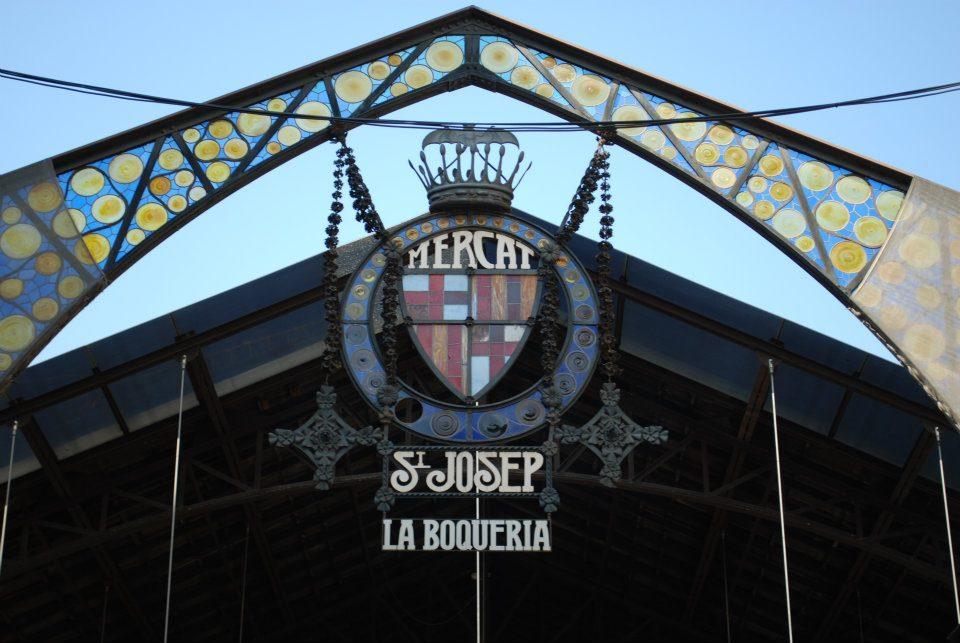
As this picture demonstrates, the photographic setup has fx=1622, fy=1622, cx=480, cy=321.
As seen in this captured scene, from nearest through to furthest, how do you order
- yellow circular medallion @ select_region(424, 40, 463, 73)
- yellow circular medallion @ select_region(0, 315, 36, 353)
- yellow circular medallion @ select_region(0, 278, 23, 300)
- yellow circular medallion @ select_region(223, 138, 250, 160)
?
1. yellow circular medallion @ select_region(0, 315, 36, 353)
2. yellow circular medallion @ select_region(0, 278, 23, 300)
3. yellow circular medallion @ select_region(223, 138, 250, 160)
4. yellow circular medallion @ select_region(424, 40, 463, 73)

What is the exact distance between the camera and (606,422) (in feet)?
42.1

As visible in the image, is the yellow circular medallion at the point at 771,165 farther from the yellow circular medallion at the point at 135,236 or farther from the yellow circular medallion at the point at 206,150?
the yellow circular medallion at the point at 135,236

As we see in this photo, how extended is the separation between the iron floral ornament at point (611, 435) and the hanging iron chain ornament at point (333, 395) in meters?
1.52

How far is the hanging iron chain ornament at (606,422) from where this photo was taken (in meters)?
12.7

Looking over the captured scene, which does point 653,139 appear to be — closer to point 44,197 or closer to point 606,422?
point 606,422

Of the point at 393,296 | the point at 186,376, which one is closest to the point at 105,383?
the point at 186,376

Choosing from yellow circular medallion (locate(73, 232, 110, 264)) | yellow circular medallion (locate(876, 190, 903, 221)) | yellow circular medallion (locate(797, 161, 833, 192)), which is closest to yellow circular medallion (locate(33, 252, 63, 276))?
yellow circular medallion (locate(73, 232, 110, 264))

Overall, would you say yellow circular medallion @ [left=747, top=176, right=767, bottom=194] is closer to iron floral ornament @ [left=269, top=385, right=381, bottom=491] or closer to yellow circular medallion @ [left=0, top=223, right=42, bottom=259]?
iron floral ornament @ [left=269, top=385, right=381, bottom=491]

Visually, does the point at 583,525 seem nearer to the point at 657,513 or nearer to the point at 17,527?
the point at 657,513

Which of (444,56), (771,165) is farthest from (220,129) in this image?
(771,165)

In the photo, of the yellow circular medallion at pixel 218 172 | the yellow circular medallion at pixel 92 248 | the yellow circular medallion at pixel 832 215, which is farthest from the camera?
the yellow circular medallion at pixel 218 172

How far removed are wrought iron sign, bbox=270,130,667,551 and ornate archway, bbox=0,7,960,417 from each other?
0.53m

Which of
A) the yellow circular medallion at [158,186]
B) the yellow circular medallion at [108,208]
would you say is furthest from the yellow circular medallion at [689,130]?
the yellow circular medallion at [108,208]

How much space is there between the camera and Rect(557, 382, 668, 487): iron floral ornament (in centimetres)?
1273
